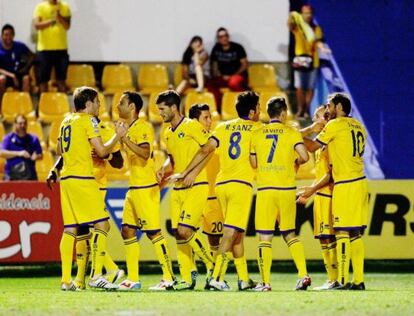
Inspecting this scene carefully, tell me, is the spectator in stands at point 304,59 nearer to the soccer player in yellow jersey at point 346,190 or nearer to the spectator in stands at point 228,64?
the spectator in stands at point 228,64

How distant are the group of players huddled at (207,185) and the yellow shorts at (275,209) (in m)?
0.01

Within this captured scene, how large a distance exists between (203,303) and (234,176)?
7.26 ft

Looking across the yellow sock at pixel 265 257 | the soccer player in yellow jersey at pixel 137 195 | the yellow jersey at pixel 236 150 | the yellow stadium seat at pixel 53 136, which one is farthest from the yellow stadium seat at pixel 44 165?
the yellow sock at pixel 265 257

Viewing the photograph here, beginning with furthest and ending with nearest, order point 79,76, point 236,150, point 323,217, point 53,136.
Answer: point 79,76 < point 53,136 < point 323,217 < point 236,150

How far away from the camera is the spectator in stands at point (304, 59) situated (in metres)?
21.7

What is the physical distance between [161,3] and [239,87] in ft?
7.46

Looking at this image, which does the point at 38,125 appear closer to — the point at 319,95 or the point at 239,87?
the point at 239,87

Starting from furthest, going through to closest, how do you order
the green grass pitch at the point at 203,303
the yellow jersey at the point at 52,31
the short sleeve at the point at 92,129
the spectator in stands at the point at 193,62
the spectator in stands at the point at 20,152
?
the spectator in stands at the point at 193,62 → the yellow jersey at the point at 52,31 → the spectator in stands at the point at 20,152 → the short sleeve at the point at 92,129 → the green grass pitch at the point at 203,303

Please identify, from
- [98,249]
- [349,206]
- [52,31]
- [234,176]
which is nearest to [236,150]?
[234,176]

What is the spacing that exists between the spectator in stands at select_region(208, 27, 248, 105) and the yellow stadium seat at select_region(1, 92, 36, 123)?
307 centimetres

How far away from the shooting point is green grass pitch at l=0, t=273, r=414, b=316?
446 inches

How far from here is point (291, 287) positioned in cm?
1559

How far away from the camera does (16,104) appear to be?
840 inches

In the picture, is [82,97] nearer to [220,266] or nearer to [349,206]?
[220,266]
